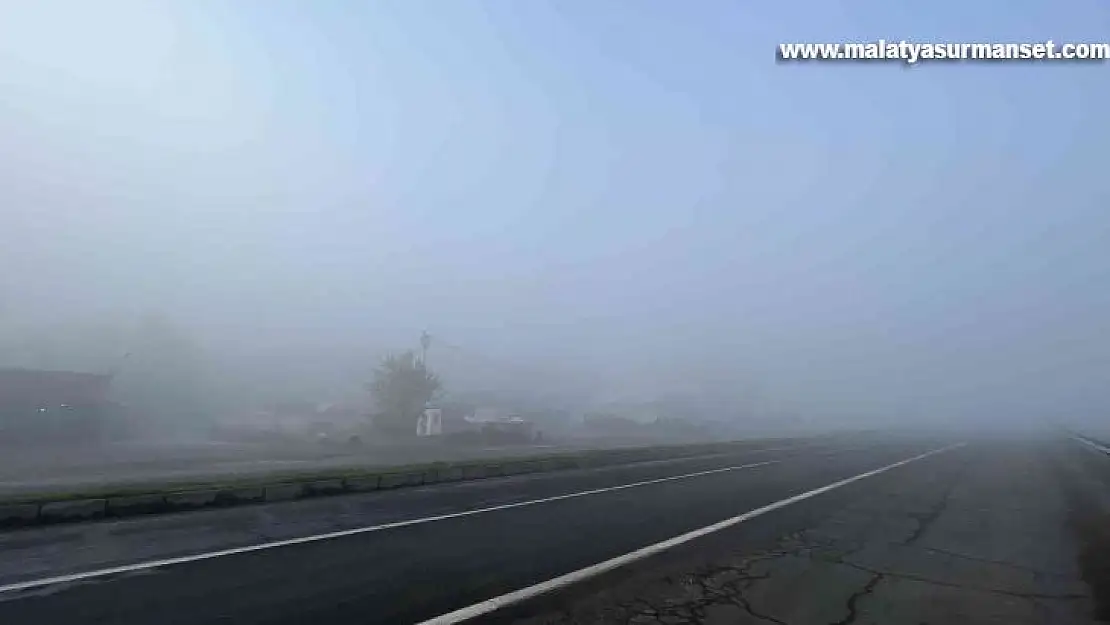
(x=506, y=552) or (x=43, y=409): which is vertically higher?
(x=43, y=409)

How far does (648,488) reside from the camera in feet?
63.8

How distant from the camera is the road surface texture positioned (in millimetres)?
6484

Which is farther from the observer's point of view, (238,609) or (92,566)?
(92,566)

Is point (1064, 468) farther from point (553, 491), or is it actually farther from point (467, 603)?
point (467, 603)

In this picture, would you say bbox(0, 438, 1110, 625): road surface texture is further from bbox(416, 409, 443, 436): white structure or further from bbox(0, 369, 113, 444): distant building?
bbox(416, 409, 443, 436): white structure

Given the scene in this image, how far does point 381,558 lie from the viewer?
28.0 feet

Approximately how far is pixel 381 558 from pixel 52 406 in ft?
120

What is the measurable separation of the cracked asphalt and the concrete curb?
8595mm

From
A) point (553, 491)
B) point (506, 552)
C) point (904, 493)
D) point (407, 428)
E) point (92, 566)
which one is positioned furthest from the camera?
point (407, 428)

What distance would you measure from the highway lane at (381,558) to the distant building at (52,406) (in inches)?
1030

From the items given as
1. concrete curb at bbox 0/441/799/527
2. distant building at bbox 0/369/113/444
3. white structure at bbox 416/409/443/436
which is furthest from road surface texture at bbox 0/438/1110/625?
white structure at bbox 416/409/443/436

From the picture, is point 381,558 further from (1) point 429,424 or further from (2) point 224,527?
(1) point 429,424

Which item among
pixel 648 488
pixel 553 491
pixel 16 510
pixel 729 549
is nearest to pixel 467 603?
pixel 729 549

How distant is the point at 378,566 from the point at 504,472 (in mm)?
15626
